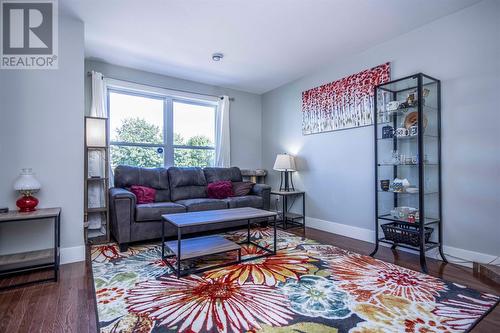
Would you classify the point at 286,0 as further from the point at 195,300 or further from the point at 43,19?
the point at 195,300

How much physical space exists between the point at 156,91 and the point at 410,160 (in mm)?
3763

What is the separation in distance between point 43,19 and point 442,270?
14.9 feet

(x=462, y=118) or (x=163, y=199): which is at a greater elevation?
(x=462, y=118)

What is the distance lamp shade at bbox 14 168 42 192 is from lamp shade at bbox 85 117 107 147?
927 millimetres

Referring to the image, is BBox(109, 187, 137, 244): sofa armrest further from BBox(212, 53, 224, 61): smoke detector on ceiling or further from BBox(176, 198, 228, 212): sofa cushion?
BBox(212, 53, 224, 61): smoke detector on ceiling

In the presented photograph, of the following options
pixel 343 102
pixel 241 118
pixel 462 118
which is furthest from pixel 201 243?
pixel 241 118

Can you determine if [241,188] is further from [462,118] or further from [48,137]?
[462,118]

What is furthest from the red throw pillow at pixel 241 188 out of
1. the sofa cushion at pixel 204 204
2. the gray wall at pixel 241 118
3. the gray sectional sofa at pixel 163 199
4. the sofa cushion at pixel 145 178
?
the sofa cushion at pixel 145 178

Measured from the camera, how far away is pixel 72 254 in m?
2.66

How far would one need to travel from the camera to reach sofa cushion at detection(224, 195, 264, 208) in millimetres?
3746

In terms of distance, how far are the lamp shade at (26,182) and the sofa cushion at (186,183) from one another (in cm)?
179

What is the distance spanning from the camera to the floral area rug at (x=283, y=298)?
1550 mm

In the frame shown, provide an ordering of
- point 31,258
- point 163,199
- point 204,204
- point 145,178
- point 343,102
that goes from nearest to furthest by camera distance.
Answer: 1. point 31,258
2. point 204,204
3. point 343,102
4. point 145,178
5. point 163,199

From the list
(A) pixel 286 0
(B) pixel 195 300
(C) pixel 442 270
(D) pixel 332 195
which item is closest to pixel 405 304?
(C) pixel 442 270
